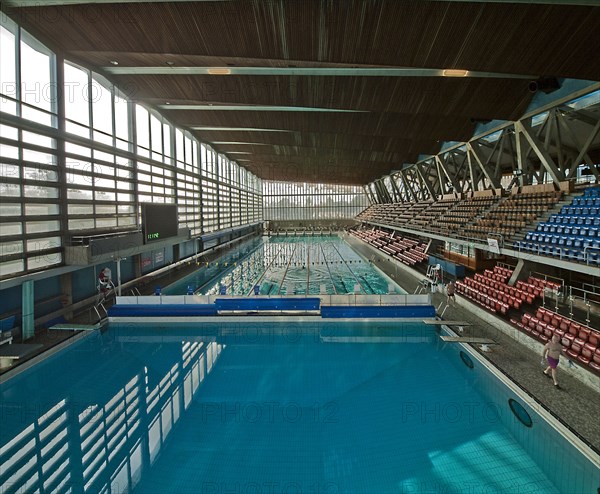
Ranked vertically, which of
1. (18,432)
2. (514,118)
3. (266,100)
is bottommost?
(18,432)

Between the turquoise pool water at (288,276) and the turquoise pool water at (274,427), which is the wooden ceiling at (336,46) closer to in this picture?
the turquoise pool water at (288,276)

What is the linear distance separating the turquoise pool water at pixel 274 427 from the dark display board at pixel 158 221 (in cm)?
647

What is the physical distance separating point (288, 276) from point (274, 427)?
13127 millimetres

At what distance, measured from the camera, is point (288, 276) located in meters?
18.7

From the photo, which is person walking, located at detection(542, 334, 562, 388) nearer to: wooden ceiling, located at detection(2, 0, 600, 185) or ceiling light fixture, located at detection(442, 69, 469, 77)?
wooden ceiling, located at detection(2, 0, 600, 185)

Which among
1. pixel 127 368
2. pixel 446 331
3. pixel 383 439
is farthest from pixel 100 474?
pixel 446 331

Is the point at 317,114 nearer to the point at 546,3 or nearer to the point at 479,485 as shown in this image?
the point at 546,3

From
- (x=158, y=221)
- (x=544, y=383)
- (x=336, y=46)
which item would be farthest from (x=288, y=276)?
(x=544, y=383)

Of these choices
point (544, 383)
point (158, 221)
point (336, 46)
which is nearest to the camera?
point (544, 383)

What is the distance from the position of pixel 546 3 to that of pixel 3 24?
572 inches

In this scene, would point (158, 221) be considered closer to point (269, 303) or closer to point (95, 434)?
point (269, 303)

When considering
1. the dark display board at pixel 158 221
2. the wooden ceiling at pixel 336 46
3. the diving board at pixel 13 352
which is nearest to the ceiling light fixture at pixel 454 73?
the wooden ceiling at pixel 336 46

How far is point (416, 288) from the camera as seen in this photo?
15.2 meters

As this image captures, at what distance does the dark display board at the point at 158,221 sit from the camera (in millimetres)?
14180
